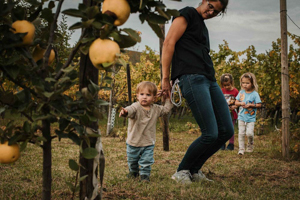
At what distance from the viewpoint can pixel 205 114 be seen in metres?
2.74

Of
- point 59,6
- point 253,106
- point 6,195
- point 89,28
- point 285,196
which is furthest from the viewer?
point 253,106

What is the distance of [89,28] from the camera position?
1119 mm

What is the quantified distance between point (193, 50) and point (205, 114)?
1.96ft

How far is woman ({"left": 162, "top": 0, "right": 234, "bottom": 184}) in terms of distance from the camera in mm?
2729

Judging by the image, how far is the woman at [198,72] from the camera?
2729 mm

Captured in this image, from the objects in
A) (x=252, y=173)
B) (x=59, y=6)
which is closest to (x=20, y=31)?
(x=59, y=6)

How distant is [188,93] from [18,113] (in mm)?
1815

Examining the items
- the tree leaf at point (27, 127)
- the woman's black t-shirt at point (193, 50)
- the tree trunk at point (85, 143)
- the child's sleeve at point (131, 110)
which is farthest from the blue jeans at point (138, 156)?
the tree leaf at point (27, 127)

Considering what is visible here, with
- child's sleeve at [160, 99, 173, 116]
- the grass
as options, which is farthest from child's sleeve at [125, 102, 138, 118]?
the grass

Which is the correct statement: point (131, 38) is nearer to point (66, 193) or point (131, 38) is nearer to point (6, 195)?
point (66, 193)

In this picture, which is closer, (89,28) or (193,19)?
(89,28)

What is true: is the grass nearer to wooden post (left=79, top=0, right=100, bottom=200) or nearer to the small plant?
wooden post (left=79, top=0, right=100, bottom=200)

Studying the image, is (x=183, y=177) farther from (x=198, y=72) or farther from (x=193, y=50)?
(x=193, y=50)

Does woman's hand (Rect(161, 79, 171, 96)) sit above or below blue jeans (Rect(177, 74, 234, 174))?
above
